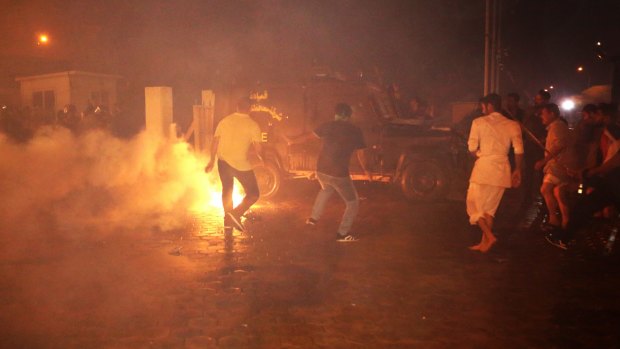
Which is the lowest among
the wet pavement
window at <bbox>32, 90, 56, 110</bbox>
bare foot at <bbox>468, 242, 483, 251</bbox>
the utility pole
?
the wet pavement

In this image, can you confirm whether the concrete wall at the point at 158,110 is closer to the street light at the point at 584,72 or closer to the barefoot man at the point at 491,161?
the barefoot man at the point at 491,161

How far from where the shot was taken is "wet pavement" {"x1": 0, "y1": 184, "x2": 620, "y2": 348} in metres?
4.50

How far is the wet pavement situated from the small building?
2298 centimetres

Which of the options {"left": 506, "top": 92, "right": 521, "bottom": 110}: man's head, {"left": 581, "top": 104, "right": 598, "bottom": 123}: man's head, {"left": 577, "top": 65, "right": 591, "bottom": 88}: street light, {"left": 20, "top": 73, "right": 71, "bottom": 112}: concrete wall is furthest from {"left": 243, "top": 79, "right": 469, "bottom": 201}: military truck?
{"left": 577, "top": 65, "right": 591, "bottom": 88}: street light

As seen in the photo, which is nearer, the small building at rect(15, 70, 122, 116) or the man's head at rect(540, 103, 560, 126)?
the man's head at rect(540, 103, 560, 126)

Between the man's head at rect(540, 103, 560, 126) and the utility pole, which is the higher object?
the utility pole

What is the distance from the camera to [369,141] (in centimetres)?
1138

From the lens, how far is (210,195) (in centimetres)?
1218

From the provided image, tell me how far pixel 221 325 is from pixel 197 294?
0.88 metres

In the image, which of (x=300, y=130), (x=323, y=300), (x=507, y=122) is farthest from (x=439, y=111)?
(x=323, y=300)

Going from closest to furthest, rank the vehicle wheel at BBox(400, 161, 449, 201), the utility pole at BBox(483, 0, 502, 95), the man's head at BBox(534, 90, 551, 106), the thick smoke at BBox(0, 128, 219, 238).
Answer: the man's head at BBox(534, 90, 551, 106) < the thick smoke at BBox(0, 128, 219, 238) < the vehicle wheel at BBox(400, 161, 449, 201) < the utility pole at BBox(483, 0, 502, 95)

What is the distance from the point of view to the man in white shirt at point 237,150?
815cm

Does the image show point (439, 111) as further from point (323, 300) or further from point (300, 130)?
point (323, 300)

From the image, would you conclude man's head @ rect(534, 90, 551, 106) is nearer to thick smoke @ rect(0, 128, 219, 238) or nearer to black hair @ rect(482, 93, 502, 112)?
black hair @ rect(482, 93, 502, 112)
